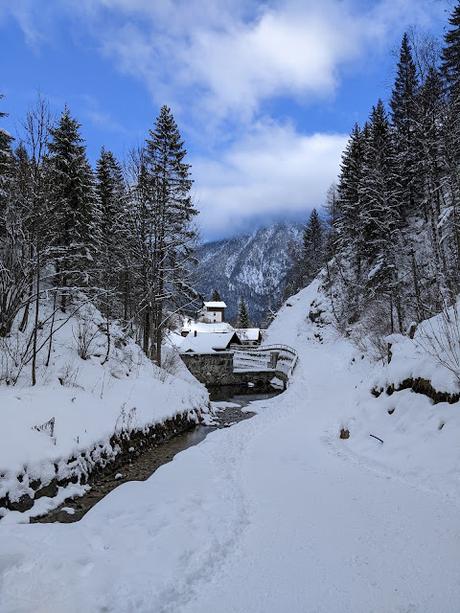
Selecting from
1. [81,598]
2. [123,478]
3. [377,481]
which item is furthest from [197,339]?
[81,598]

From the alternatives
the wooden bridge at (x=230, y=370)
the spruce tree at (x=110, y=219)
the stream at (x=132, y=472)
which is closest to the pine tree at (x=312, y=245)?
the wooden bridge at (x=230, y=370)

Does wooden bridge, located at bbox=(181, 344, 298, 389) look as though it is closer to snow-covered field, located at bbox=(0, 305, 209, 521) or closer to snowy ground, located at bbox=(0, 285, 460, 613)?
snow-covered field, located at bbox=(0, 305, 209, 521)

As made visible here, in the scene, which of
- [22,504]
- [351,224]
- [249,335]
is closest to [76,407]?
[22,504]

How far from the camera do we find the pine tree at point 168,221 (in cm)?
1928

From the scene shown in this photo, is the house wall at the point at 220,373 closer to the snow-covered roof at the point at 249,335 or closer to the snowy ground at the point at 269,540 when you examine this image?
the snow-covered roof at the point at 249,335

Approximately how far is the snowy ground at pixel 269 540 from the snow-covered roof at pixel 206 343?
32336mm

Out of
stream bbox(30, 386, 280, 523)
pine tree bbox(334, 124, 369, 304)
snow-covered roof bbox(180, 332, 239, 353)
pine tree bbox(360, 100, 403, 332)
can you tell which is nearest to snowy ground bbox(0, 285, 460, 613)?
stream bbox(30, 386, 280, 523)

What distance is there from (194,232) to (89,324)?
7.45 metres

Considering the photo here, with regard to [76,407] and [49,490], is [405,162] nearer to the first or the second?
[76,407]

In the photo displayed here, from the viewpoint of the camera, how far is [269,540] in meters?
4.70

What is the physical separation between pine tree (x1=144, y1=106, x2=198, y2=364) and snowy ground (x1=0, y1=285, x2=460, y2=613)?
457 inches

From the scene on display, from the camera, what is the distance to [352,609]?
3.28m

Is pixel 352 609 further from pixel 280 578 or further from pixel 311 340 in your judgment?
pixel 311 340

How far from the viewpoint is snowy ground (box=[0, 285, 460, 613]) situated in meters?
3.40
